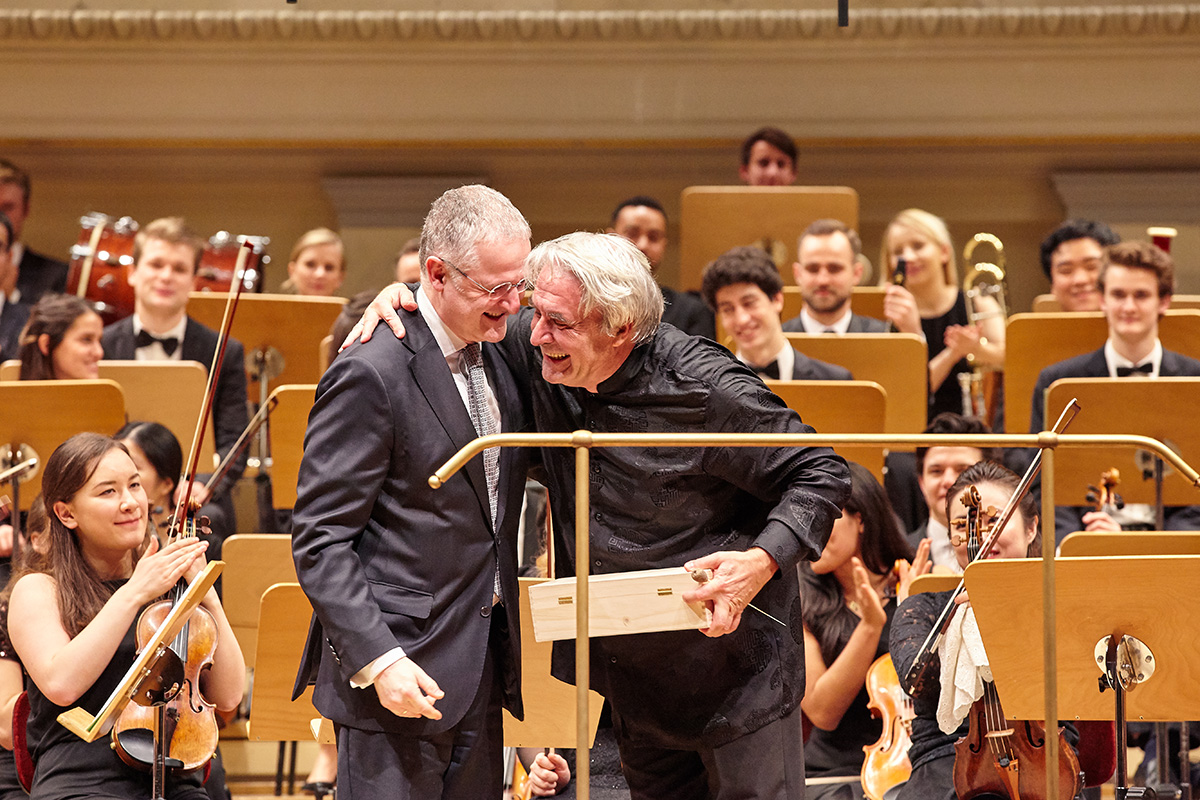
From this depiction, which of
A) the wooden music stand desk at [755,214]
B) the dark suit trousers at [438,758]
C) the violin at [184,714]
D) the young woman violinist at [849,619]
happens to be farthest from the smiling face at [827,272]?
the dark suit trousers at [438,758]

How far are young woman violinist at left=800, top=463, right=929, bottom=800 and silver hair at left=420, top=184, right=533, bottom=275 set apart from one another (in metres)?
1.04

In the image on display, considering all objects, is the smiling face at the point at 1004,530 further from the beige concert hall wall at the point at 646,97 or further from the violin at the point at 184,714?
the beige concert hall wall at the point at 646,97

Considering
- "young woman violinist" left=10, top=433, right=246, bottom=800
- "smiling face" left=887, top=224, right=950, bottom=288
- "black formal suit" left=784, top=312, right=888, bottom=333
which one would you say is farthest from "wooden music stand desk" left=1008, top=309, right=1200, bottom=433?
"young woman violinist" left=10, top=433, right=246, bottom=800

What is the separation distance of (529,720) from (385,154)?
3.75 metres

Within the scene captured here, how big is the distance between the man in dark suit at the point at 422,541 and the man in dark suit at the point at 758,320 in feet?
5.62

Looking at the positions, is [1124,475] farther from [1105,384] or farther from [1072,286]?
[1072,286]

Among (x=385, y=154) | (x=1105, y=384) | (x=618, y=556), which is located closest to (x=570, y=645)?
(x=618, y=556)

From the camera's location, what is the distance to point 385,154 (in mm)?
5977

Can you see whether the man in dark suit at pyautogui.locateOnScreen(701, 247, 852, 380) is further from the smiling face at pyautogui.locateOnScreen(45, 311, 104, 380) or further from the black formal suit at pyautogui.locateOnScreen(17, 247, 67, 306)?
the black formal suit at pyautogui.locateOnScreen(17, 247, 67, 306)

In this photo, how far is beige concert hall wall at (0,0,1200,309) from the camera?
224 inches

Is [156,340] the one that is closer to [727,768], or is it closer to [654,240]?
[654,240]

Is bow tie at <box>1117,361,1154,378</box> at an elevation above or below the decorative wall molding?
below

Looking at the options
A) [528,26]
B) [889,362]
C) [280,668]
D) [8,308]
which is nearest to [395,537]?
[280,668]

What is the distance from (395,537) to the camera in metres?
2.13
